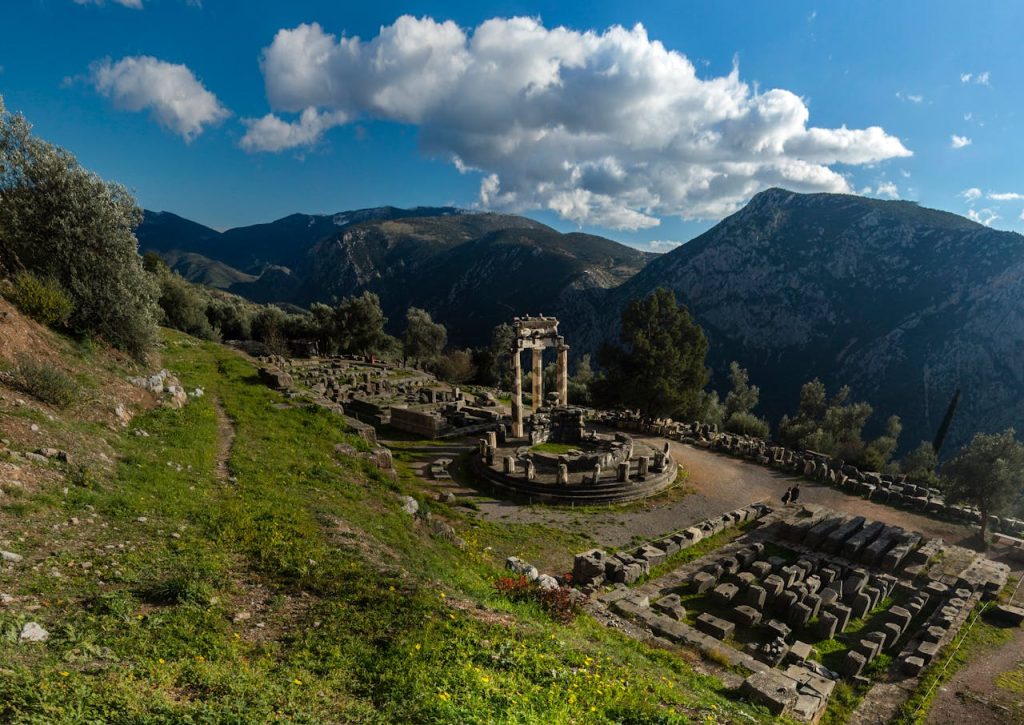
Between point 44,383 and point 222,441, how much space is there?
5.30 metres

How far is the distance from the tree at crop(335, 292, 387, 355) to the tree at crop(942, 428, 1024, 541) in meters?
55.3

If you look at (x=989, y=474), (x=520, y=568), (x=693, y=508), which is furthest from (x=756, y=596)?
(x=989, y=474)

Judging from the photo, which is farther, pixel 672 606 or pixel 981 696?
pixel 672 606

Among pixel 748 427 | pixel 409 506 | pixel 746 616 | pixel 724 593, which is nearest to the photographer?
pixel 746 616

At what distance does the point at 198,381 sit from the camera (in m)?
24.7

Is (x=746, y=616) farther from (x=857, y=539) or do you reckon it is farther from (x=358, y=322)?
(x=358, y=322)

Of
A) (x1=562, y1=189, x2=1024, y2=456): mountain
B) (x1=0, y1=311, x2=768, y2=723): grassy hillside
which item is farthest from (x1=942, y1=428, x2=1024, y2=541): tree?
(x1=562, y1=189, x2=1024, y2=456): mountain

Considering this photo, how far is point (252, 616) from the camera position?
7488 mm

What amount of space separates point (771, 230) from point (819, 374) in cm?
4328

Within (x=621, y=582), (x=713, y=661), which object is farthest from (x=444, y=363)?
(x=713, y=661)

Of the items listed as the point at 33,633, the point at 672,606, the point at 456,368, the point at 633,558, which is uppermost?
the point at 456,368

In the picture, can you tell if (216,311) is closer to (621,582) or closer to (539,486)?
(539,486)

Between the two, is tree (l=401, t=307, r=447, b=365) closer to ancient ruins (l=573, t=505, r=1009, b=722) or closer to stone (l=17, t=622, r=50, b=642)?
ancient ruins (l=573, t=505, r=1009, b=722)

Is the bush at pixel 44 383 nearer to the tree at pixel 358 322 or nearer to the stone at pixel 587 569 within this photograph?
the stone at pixel 587 569
